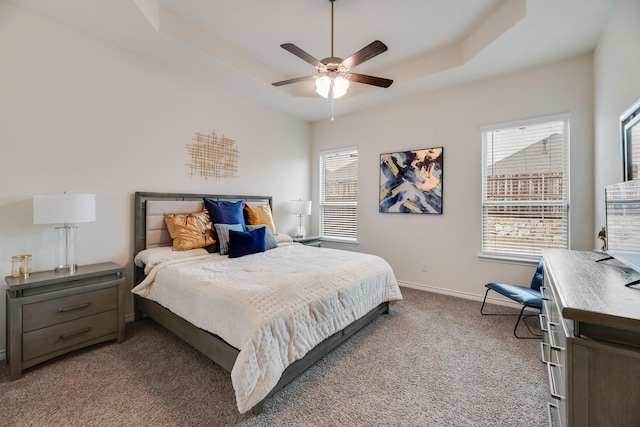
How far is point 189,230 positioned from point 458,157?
11.3ft

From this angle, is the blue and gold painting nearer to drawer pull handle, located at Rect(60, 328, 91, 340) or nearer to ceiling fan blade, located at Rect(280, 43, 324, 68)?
ceiling fan blade, located at Rect(280, 43, 324, 68)

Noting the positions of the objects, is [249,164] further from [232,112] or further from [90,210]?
[90,210]

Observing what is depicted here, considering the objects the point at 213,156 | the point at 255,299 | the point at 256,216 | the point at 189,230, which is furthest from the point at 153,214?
the point at 255,299

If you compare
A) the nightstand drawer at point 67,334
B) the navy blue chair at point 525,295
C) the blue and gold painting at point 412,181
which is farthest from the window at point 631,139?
the nightstand drawer at point 67,334

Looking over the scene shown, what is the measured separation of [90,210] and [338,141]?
3586mm

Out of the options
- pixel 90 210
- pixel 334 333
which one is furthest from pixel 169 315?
pixel 334 333

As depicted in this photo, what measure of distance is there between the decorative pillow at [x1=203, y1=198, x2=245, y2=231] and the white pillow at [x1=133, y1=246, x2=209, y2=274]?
17.3 inches

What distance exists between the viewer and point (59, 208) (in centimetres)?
206

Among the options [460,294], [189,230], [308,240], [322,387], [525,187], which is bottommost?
[322,387]

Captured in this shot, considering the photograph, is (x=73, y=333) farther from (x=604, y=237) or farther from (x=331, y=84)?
(x=604, y=237)

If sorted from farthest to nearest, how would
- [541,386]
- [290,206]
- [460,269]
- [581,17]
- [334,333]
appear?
[290,206] < [460,269] < [581,17] < [334,333] < [541,386]

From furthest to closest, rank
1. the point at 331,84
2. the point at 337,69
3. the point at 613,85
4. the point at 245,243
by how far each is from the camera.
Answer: the point at 245,243 → the point at 331,84 → the point at 337,69 → the point at 613,85

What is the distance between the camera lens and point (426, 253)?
3.81 metres

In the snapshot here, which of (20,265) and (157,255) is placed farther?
(157,255)
